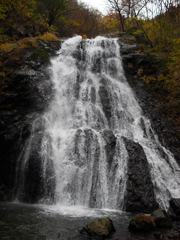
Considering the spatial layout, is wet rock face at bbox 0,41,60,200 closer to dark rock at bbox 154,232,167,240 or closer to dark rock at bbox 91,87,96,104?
dark rock at bbox 91,87,96,104

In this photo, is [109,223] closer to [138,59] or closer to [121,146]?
[121,146]

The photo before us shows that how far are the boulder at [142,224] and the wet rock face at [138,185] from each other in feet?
7.66

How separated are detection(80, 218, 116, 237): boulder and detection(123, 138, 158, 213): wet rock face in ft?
9.06

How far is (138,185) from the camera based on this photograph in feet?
27.9

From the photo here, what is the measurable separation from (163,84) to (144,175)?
9.17 m

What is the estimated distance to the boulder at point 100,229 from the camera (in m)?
5.12

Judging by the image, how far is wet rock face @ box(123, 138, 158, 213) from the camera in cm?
795

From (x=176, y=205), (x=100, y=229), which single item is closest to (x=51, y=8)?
(x=176, y=205)

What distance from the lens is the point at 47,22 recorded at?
21.6 metres

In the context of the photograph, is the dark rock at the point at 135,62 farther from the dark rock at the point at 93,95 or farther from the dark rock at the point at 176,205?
the dark rock at the point at 176,205

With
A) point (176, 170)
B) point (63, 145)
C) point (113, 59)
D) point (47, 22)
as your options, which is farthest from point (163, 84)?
point (47, 22)

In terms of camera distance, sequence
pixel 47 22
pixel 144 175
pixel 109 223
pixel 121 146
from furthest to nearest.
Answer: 1. pixel 47 22
2. pixel 121 146
3. pixel 144 175
4. pixel 109 223

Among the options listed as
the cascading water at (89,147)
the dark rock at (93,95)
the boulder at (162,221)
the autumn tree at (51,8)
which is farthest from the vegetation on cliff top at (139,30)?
the boulder at (162,221)

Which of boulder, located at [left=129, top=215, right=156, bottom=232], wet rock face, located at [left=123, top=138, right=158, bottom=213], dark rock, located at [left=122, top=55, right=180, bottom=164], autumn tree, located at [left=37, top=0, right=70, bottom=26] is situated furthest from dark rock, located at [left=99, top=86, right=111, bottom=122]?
autumn tree, located at [left=37, top=0, right=70, bottom=26]
